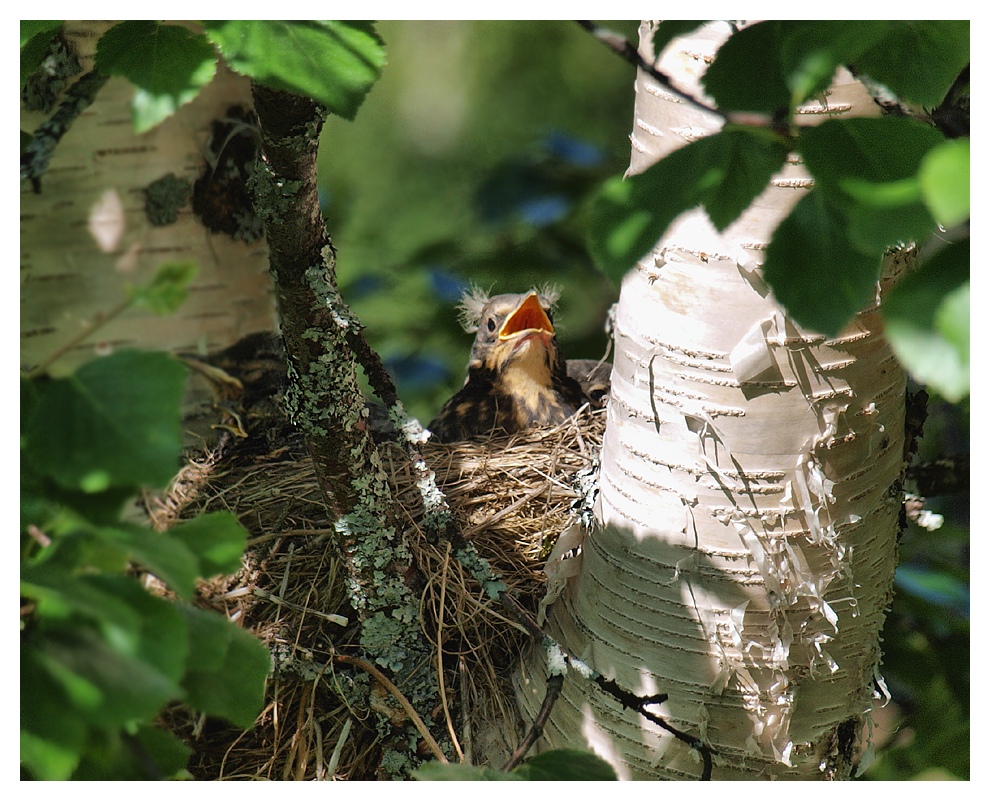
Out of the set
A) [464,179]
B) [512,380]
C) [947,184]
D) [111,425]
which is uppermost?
[947,184]

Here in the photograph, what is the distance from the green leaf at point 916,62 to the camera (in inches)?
33.8

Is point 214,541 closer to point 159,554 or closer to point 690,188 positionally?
point 159,554

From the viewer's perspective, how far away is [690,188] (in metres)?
0.77

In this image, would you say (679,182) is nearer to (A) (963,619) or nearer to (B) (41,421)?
(B) (41,421)

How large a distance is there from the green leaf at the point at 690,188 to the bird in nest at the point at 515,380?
6.97 feet

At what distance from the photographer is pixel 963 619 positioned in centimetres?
230

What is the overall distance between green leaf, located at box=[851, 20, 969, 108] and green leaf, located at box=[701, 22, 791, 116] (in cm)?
8

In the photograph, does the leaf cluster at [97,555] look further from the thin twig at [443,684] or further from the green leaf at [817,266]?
the thin twig at [443,684]

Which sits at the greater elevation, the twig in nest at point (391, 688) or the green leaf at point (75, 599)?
the green leaf at point (75, 599)

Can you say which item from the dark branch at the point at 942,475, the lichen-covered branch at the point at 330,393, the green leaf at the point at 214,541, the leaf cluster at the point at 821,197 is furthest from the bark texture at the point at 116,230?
the dark branch at the point at 942,475

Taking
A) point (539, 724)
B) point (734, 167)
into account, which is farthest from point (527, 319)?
point (734, 167)

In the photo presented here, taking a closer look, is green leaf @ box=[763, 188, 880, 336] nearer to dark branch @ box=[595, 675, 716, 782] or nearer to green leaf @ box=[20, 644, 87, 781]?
green leaf @ box=[20, 644, 87, 781]

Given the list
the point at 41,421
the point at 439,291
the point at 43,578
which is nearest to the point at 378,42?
the point at 41,421

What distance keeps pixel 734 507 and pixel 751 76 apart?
73 centimetres
